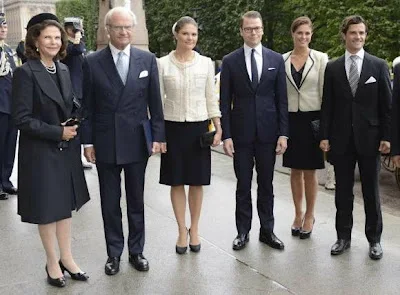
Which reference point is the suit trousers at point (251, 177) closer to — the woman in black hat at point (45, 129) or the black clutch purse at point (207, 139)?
the black clutch purse at point (207, 139)

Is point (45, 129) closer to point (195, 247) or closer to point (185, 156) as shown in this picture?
point (185, 156)

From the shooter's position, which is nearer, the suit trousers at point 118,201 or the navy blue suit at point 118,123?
the navy blue suit at point 118,123

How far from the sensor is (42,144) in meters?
4.24

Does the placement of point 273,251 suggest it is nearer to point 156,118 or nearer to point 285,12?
point 156,118

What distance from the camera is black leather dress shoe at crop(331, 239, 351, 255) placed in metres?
5.05

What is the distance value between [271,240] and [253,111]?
1.17 meters

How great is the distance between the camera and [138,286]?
14.7 feet

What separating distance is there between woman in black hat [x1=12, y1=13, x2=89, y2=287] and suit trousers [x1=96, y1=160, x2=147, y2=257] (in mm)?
331

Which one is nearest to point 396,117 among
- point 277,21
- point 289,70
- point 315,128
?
point 315,128

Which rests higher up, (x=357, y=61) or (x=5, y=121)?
(x=357, y=61)

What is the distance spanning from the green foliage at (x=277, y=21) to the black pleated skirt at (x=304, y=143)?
515 inches

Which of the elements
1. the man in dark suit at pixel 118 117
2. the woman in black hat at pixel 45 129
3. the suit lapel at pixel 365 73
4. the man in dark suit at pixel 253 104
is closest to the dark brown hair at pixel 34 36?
the woman in black hat at pixel 45 129

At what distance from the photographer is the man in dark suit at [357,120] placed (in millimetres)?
4770

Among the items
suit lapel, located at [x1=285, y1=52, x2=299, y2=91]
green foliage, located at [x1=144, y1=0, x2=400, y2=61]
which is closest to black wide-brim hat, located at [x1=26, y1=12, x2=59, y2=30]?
suit lapel, located at [x1=285, y1=52, x2=299, y2=91]
